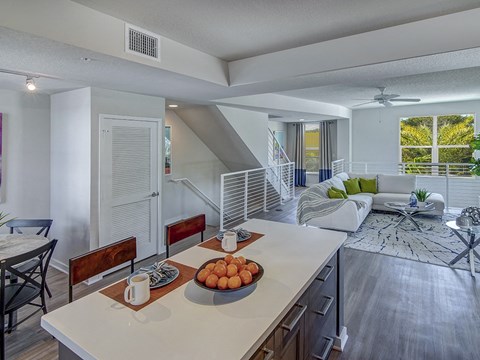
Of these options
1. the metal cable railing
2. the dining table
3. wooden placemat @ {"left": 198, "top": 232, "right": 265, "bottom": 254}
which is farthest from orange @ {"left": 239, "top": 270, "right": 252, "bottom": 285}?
the metal cable railing

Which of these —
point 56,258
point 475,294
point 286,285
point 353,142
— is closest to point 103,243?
point 56,258

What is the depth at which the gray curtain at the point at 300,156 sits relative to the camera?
10703mm

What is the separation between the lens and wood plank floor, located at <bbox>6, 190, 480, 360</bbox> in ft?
7.56

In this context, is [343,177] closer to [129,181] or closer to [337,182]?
[337,182]

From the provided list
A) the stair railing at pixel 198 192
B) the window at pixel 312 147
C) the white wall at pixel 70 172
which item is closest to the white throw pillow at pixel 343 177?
the stair railing at pixel 198 192

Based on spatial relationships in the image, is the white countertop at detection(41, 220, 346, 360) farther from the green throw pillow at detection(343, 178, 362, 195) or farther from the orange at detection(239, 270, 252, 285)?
the green throw pillow at detection(343, 178, 362, 195)

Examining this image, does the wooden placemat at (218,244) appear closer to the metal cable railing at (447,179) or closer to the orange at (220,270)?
the orange at (220,270)

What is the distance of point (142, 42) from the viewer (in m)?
2.40

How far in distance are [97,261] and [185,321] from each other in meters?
0.83

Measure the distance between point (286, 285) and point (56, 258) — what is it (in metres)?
3.79

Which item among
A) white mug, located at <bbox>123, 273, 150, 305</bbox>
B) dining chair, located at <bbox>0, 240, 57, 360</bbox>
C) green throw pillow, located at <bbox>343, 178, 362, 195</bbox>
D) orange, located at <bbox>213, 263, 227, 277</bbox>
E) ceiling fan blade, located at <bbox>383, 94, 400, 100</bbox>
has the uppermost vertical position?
ceiling fan blade, located at <bbox>383, 94, 400, 100</bbox>

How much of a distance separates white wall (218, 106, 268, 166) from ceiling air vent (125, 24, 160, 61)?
110 inches

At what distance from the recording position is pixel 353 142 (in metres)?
8.91

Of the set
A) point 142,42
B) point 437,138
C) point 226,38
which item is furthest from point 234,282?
point 437,138
